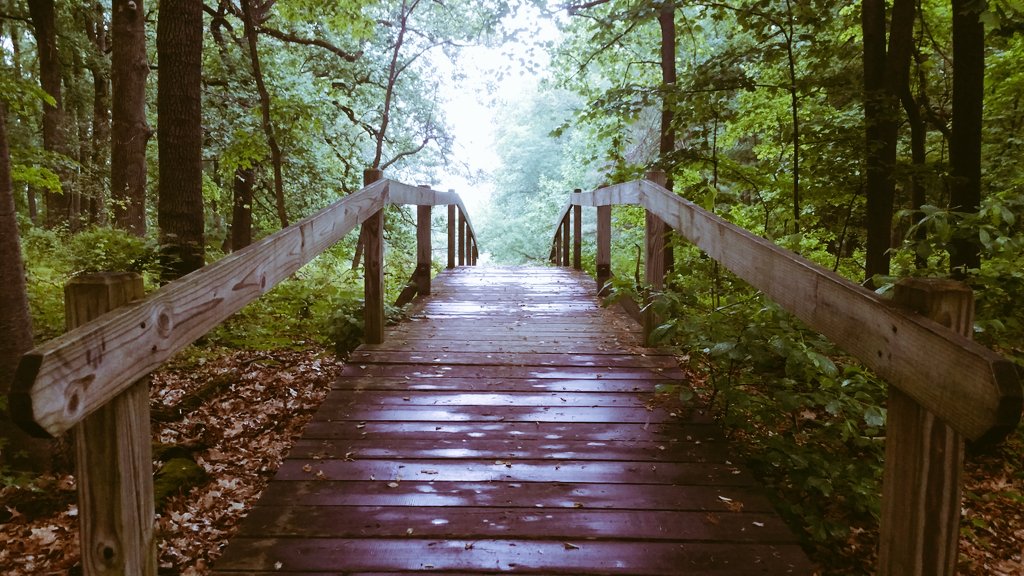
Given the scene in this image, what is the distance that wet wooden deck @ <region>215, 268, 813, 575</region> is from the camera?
2.11m

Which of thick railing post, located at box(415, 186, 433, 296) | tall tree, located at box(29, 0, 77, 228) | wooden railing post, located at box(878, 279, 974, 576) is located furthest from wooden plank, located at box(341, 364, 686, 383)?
tall tree, located at box(29, 0, 77, 228)

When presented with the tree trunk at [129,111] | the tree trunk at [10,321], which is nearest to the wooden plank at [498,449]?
the tree trunk at [10,321]

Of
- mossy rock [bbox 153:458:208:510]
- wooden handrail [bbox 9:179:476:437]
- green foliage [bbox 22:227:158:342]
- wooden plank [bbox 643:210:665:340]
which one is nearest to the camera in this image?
wooden handrail [bbox 9:179:476:437]

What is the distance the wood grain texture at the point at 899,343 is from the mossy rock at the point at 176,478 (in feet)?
9.96

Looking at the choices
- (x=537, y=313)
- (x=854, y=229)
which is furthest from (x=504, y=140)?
(x=537, y=313)

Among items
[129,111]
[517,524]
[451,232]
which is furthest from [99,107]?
[517,524]

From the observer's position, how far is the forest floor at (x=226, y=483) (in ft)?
9.11

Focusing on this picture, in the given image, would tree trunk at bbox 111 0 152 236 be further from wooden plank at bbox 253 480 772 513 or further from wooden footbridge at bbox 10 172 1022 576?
wooden plank at bbox 253 480 772 513

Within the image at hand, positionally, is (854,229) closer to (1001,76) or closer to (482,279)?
(1001,76)

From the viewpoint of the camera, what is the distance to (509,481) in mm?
2609

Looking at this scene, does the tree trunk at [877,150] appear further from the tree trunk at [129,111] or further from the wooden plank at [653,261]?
the tree trunk at [129,111]

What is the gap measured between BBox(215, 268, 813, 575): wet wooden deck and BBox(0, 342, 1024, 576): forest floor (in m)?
0.65

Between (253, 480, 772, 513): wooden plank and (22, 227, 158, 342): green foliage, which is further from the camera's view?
(22, 227, 158, 342): green foliage

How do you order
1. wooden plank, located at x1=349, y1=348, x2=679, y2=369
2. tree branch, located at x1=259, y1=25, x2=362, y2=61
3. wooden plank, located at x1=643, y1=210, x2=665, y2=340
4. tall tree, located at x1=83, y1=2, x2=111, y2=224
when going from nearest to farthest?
wooden plank, located at x1=349, y1=348, x2=679, y2=369, wooden plank, located at x1=643, y1=210, x2=665, y2=340, tree branch, located at x1=259, y1=25, x2=362, y2=61, tall tree, located at x1=83, y1=2, x2=111, y2=224
